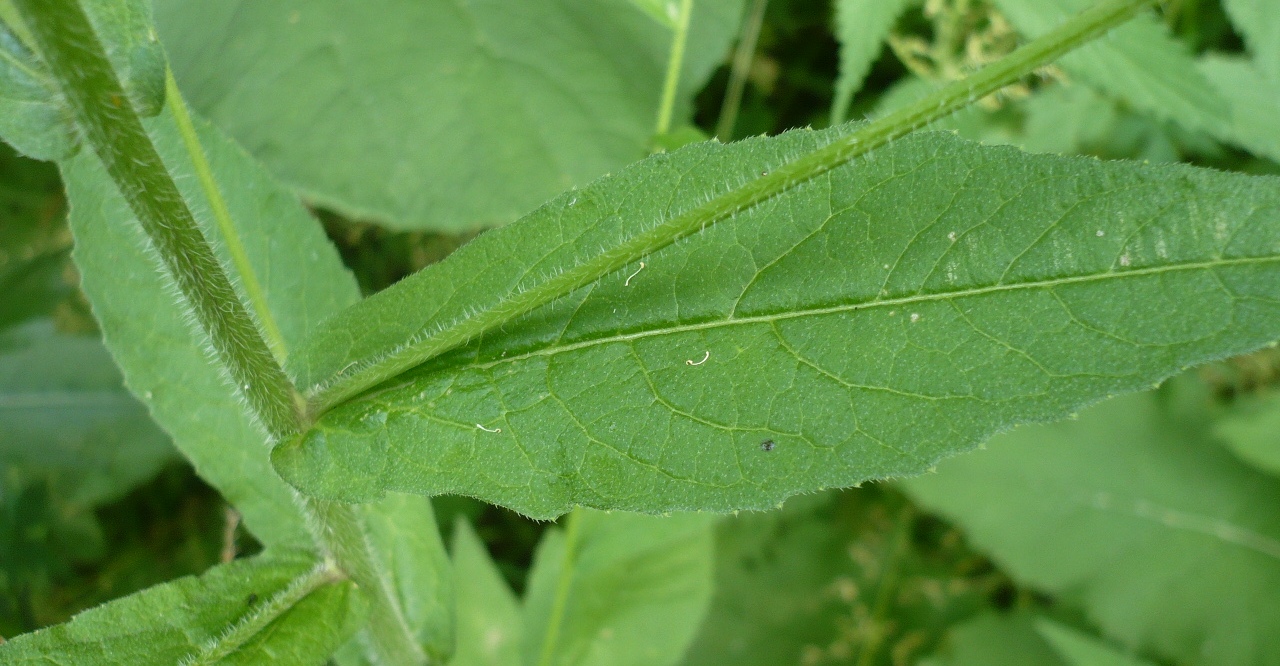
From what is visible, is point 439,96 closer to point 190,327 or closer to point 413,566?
point 190,327

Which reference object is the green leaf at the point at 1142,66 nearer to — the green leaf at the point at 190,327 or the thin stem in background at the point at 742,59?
the thin stem in background at the point at 742,59

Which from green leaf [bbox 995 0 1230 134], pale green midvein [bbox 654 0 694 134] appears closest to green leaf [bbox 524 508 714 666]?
pale green midvein [bbox 654 0 694 134]

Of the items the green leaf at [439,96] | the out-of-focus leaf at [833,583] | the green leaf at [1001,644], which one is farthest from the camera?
the out-of-focus leaf at [833,583]

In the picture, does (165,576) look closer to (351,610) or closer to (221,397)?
(221,397)

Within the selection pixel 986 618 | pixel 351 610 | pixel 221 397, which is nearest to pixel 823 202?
pixel 351 610

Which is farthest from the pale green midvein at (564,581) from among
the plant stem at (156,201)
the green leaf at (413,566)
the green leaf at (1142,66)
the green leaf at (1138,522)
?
the green leaf at (1142,66)

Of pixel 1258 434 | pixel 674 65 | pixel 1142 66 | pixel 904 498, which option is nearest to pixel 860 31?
pixel 674 65
